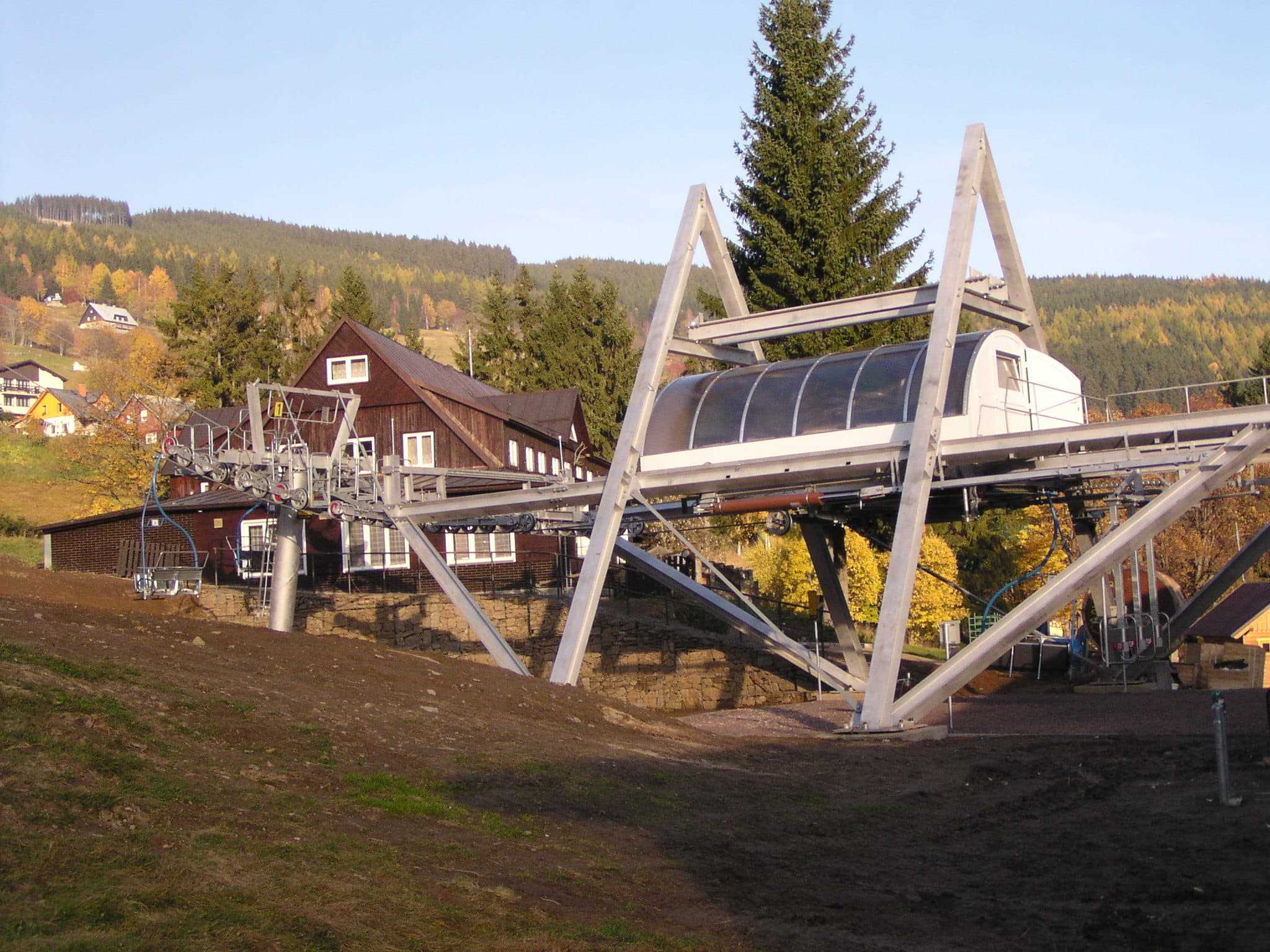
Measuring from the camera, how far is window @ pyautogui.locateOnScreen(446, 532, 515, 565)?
142 feet

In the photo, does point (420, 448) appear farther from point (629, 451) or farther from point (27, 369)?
point (27, 369)

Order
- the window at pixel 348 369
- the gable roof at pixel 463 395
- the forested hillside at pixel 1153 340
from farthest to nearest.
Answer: the forested hillside at pixel 1153 340, the window at pixel 348 369, the gable roof at pixel 463 395

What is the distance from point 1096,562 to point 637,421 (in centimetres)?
873

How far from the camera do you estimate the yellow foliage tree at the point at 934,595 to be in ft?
170

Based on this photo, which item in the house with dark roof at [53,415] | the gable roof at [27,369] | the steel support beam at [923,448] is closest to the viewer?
the steel support beam at [923,448]

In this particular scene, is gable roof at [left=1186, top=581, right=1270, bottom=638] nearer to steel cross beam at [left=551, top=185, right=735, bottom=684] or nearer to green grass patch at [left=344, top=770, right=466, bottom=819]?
steel cross beam at [left=551, top=185, right=735, bottom=684]

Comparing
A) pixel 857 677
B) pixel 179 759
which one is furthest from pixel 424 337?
pixel 179 759

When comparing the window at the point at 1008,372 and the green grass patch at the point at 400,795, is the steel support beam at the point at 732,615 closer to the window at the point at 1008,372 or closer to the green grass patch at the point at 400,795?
the window at the point at 1008,372

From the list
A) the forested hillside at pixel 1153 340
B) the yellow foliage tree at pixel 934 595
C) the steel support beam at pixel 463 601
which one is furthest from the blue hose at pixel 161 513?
the forested hillside at pixel 1153 340

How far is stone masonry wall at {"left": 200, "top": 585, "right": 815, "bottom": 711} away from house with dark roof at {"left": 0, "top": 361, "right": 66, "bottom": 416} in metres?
117

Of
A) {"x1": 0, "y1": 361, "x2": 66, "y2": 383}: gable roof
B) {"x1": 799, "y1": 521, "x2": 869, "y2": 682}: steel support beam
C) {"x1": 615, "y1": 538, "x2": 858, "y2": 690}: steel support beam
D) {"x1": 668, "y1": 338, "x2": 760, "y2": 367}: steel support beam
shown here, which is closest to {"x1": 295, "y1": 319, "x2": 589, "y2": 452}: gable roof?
{"x1": 799, "y1": 521, "x2": 869, "y2": 682}: steel support beam

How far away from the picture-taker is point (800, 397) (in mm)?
24688

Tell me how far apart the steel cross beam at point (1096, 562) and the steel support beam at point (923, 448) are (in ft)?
1.71

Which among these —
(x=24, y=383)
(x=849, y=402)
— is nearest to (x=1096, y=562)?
(x=849, y=402)
